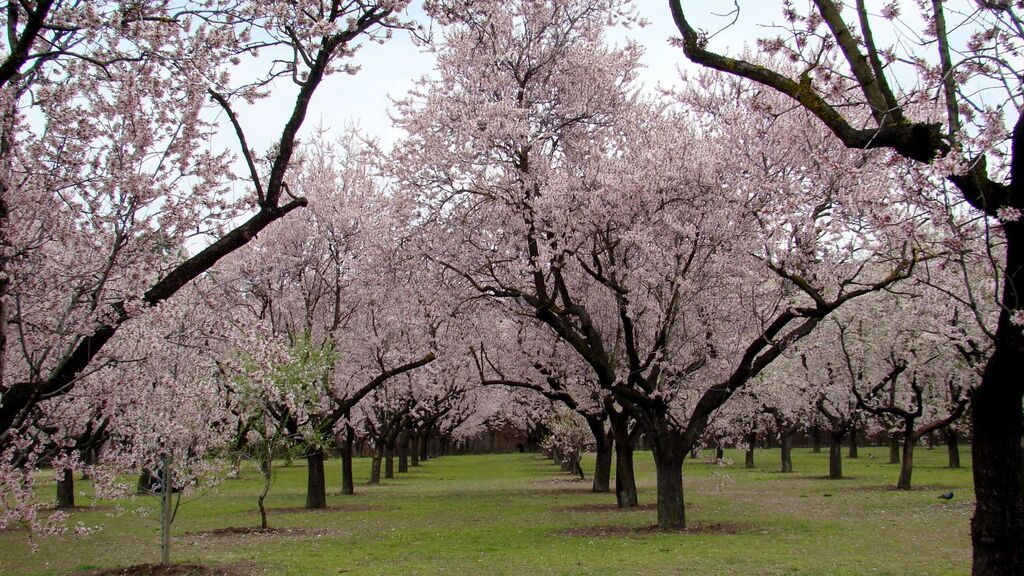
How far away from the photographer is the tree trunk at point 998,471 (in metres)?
6.74

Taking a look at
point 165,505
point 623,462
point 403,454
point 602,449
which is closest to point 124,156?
point 165,505

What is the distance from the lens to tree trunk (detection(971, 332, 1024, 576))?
22.1 feet

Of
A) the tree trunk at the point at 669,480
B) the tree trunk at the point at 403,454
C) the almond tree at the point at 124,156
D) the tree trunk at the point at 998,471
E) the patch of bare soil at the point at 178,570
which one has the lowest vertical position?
the tree trunk at the point at 403,454

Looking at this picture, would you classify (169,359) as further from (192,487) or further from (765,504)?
(765,504)

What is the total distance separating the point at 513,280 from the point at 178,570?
393 inches

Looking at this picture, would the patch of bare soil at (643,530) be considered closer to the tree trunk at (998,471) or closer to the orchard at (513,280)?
the orchard at (513,280)

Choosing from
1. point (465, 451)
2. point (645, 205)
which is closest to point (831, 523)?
point (645, 205)

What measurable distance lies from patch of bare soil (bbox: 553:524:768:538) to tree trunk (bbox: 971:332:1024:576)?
9868 mm

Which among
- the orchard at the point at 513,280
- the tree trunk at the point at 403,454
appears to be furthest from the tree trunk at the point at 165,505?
the tree trunk at the point at 403,454

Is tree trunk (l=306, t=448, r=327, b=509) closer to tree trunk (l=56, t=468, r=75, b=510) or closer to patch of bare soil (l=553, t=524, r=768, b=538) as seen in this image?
tree trunk (l=56, t=468, r=75, b=510)

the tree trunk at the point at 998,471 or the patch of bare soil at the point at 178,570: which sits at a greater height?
the tree trunk at the point at 998,471

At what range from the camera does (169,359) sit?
55.1 feet

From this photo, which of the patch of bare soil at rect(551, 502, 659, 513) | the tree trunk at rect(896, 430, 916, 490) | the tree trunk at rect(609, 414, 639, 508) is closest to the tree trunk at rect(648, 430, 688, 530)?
the tree trunk at rect(609, 414, 639, 508)

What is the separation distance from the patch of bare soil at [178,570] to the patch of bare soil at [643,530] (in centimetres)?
709
